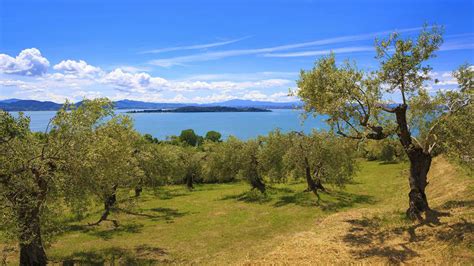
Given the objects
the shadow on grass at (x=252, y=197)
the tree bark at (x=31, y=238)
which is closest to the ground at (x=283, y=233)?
the shadow on grass at (x=252, y=197)

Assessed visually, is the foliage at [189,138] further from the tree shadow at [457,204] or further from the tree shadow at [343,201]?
the tree shadow at [457,204]

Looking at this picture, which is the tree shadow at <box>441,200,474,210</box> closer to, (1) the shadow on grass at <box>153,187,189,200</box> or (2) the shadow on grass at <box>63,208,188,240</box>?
(2) the shadow on grass at <box>63,208,188,240</box>

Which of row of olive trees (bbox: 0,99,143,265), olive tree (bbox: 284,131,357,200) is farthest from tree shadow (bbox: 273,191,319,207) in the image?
row of olive trees (bbox: 0,99,143,265)

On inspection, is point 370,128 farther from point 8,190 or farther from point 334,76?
point 8,190

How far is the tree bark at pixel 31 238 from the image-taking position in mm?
19984

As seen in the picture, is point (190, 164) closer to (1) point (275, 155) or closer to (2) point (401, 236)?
(1) point (275, 155)

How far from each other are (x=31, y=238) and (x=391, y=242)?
67.4 ft

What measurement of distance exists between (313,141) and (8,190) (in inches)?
1437

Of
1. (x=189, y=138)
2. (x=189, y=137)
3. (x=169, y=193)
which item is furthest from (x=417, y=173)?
(x=189, y=137)

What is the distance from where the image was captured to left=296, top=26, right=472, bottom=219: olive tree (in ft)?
71.9

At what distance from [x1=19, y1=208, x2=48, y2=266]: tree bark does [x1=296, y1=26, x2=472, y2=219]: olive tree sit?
19.4 m

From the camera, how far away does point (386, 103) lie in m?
23.5

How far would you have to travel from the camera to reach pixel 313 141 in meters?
47.3

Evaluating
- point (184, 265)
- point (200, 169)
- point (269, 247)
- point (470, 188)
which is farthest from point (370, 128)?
point (200, 169)
